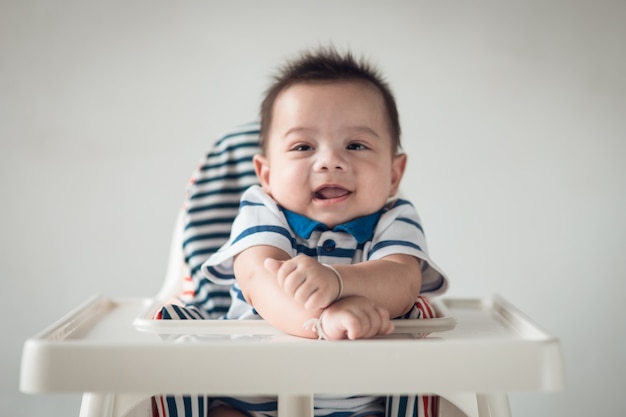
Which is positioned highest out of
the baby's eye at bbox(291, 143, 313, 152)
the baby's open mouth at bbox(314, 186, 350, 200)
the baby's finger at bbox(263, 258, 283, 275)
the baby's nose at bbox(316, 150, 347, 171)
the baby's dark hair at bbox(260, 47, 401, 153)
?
the baby's dark hair at bbox(260, 47, 401, 153)

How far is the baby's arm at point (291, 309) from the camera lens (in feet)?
2.28

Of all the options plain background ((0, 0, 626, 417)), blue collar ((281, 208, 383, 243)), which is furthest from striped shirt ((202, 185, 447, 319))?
plain background ((0, 0, 626, 417))

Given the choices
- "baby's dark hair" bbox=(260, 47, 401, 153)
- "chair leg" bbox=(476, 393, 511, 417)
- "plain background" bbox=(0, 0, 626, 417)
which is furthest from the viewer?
"plain background" bbox=(0, 0, 626, 417)

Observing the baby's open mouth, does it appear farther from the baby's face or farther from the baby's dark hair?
the baby's dark hair

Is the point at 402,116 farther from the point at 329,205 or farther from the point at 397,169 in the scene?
the point at 329,205

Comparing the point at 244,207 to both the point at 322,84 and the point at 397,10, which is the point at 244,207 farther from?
the point at 397,10

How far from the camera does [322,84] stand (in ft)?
3.12

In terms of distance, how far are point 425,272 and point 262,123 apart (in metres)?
0.32

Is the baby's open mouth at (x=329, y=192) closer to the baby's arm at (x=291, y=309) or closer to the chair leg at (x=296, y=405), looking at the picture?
the baby's arm at (x=291, y=309)

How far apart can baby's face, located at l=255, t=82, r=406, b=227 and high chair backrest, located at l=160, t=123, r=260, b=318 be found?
0.20 metres

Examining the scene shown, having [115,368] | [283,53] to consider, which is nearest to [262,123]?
[115,368]

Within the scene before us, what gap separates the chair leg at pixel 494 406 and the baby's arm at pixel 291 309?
0.22m

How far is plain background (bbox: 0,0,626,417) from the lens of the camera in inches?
70.9

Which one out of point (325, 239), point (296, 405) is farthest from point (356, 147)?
point (296, 405)
